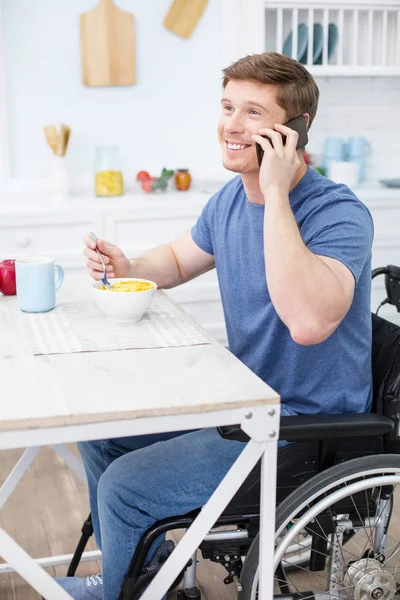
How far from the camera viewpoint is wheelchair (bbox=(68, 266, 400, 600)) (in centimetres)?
140

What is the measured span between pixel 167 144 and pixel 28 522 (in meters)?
2.09

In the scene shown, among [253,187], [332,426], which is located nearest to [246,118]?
[253,187]

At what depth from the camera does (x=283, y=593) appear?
1.65 meters

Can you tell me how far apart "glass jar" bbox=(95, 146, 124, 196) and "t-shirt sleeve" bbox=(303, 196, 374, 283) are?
7.05ft

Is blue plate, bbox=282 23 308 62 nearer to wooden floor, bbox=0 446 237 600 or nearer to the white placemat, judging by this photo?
wooden floor, bbox=0 446 237 600

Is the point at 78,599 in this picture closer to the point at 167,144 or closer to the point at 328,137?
the point at 167,144

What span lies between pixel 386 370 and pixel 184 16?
254cm

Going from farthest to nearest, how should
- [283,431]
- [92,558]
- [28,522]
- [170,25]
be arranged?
1. [170,25]
2. [28,522]
3. [92,558]
4. [283,431]

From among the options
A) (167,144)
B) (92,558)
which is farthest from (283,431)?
(167,144)

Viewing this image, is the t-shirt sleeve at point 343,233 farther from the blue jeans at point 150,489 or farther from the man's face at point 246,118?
the blue jeans at point 150,489

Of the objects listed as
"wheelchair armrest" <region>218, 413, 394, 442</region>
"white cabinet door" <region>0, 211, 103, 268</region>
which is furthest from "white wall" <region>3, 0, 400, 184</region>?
"wheelchair armrest" <region>218, 413, 394, 442</region>

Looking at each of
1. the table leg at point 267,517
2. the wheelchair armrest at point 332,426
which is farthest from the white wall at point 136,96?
the table leg at point 267,517

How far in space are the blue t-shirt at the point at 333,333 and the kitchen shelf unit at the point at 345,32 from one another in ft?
7.06

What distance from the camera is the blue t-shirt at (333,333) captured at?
150 centimetres
